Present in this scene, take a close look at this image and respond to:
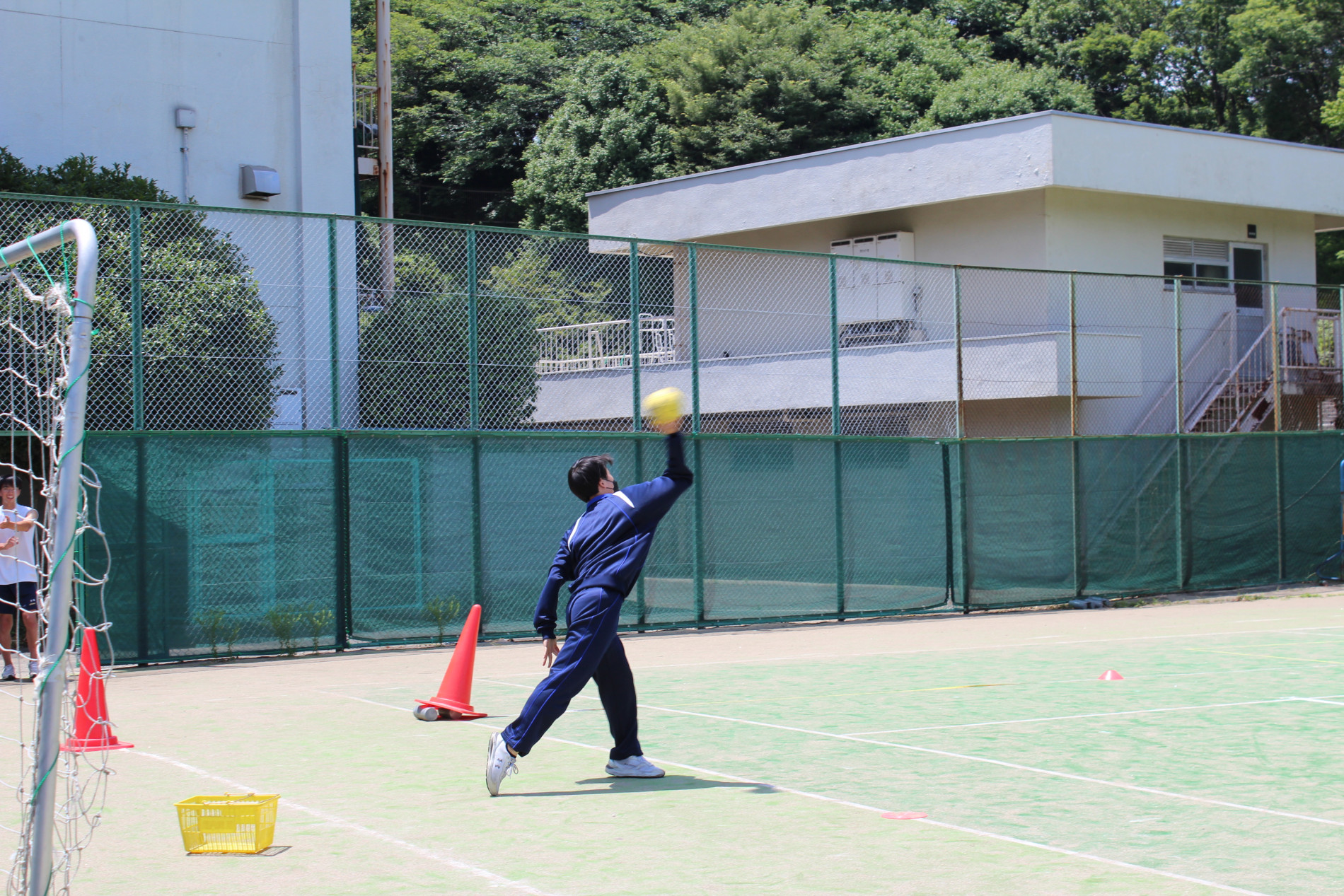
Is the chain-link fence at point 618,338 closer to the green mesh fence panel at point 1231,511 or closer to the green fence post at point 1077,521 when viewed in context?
the green fence post at point 1077,521

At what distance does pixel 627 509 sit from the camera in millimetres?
7109

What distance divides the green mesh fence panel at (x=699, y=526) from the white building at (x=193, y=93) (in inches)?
397

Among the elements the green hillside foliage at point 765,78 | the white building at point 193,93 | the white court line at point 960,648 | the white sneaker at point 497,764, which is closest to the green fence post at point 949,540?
the white court line at point 960,648

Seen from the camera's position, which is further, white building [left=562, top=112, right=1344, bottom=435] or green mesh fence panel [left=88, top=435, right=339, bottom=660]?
white building [left=562, top=112, right=1344, bottom=435]

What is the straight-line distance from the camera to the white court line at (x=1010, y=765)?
6.21 metres

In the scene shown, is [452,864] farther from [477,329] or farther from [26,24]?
[26,24]

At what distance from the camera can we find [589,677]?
6.95m

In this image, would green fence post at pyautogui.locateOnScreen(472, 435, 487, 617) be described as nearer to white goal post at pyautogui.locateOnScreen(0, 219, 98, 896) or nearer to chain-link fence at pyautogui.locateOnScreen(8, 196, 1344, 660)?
chain-link fence at pyautogui.locateOnScreen(8, 196, 1344, 660)

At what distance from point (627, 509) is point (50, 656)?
11.4ft

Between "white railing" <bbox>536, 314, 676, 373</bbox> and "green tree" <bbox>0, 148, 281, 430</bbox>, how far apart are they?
3.08 meters

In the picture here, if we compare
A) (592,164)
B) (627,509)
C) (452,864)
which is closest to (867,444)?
(627,509)

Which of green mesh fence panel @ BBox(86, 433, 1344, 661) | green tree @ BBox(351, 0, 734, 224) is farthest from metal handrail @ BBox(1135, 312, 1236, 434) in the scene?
green tree @ BBox(351, 0, 734, 224)

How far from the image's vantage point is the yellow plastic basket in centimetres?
573

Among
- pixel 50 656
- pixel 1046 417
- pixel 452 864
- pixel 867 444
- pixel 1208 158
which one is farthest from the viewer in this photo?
pixel 1208 158
